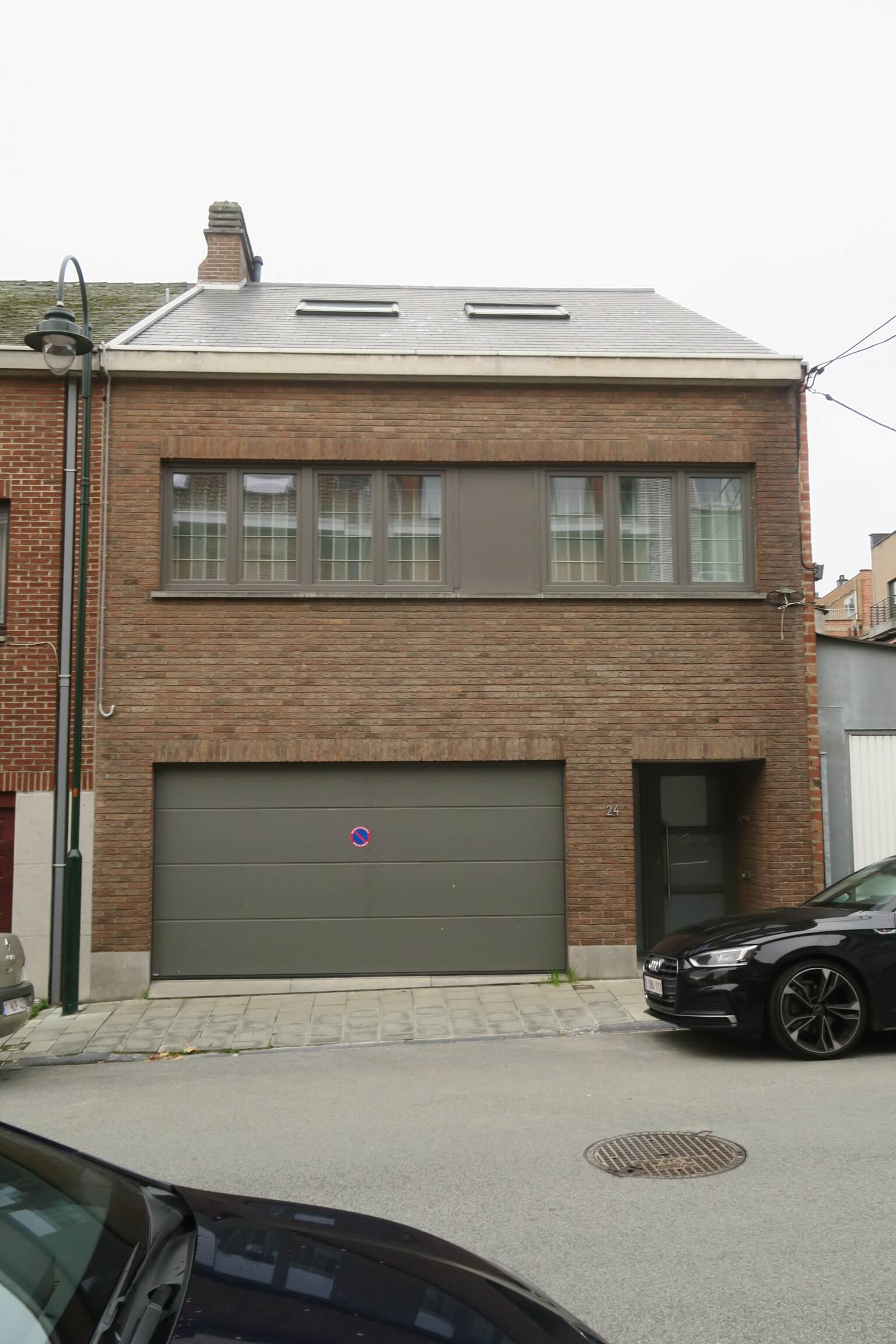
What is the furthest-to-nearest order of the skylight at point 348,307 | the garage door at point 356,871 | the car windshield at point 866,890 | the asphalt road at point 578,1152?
the skylight at point 348,307
the garage door at point 356,871
the car windshield at point 866,890
the asphalt road at point 578,1152

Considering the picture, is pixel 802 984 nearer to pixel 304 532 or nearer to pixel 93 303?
pixel 304 532

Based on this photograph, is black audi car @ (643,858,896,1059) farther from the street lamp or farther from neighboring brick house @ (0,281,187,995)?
neighboring brick house @ (0,281,187,995)

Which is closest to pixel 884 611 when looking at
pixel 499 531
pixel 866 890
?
pixel 499 531

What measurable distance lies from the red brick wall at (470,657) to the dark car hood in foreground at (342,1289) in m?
8.90

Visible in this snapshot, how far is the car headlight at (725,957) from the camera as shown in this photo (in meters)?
8.09

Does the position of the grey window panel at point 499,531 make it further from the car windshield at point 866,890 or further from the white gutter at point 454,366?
the car windshield at point 866,890

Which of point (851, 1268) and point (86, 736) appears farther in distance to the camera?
point (86, 736)

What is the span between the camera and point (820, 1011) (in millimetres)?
8016

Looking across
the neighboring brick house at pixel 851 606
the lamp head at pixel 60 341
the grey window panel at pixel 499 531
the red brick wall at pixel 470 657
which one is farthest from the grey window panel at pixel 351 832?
the neighboring brick house at pixel 851 606

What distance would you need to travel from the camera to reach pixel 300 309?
568 inches

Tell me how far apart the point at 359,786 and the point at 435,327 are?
5.83 m

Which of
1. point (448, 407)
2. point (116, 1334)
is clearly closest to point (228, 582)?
point (448, 407)

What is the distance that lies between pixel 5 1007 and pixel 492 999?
450cm

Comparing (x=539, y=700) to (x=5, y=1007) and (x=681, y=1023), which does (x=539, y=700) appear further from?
(x=5, y=1007)
